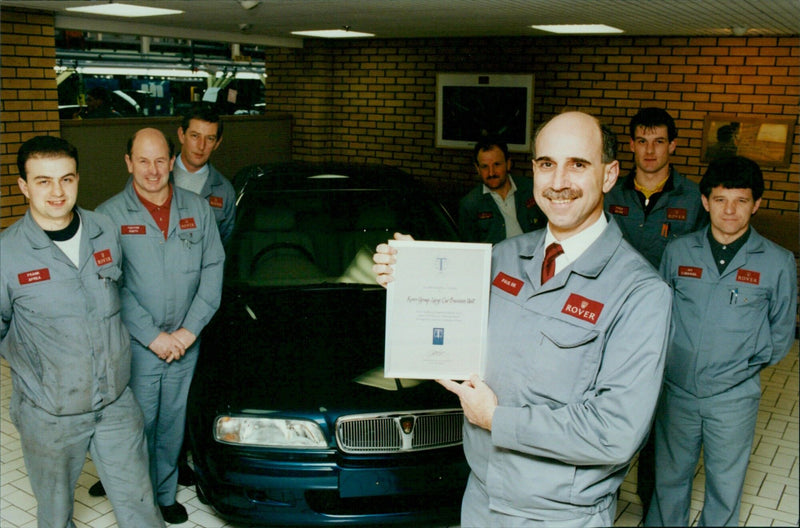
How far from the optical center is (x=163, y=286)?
3541mm

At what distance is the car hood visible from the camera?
316cm

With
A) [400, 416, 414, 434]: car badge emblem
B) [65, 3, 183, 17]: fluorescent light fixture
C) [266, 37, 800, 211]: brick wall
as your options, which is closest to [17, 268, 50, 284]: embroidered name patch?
[400, 416, 414, 434]: car badge emblem

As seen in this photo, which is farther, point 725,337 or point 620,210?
point 620,210

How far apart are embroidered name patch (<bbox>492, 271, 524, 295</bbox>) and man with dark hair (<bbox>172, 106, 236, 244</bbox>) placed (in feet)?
8.76

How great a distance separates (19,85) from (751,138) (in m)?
6.64

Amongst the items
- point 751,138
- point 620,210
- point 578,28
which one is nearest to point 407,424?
point 620,210

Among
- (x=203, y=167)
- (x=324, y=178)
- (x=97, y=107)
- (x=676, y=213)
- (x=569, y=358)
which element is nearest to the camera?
(x=569, y=358)

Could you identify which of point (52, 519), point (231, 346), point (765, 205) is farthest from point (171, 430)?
point (765, 205)

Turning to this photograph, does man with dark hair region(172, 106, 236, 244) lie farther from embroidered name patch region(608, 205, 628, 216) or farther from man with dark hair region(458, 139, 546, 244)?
embroidered name patch region(608, 205, 628, 216)

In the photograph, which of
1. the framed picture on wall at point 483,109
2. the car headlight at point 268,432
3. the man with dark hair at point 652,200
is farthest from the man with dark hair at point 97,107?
the man with dark hair at point 652,200

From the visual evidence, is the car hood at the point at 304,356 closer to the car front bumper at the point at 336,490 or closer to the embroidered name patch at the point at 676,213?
the car front bumper at the point at 336,490

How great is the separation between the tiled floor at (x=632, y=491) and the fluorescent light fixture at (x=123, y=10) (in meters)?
3.10

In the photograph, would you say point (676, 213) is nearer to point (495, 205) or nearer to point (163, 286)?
point (495, 205)

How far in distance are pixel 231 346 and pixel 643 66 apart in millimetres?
5688
